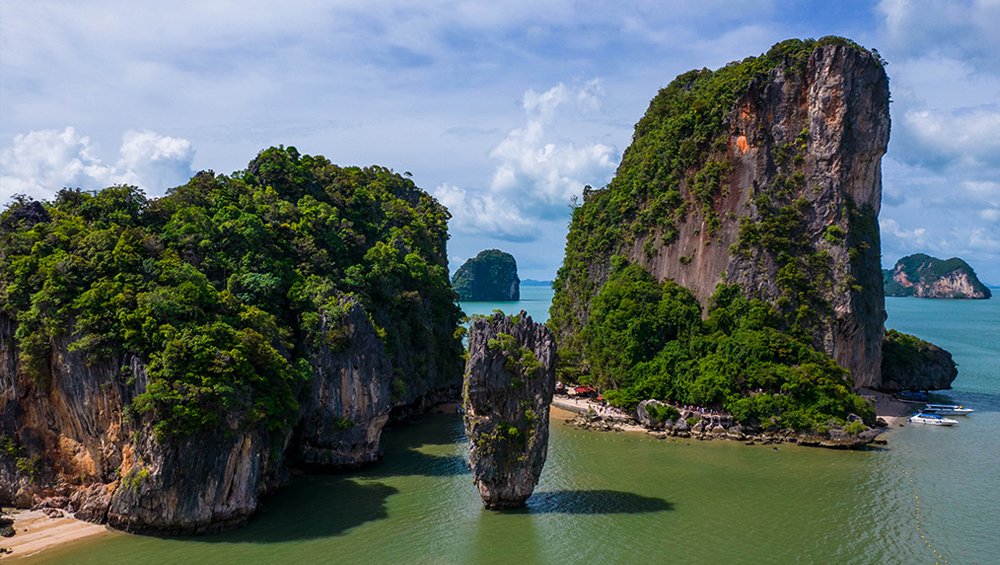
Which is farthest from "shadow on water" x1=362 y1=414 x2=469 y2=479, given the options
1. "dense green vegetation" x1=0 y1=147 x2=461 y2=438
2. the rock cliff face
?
the rock cliff face

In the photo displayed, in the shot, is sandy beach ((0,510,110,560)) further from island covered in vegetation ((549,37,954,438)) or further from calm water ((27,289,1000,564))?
island covered in vegetation ((549,37,954,438))

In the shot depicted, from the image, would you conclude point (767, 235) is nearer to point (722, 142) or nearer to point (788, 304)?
point (788, 304)

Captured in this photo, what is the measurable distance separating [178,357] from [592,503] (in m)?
18.2

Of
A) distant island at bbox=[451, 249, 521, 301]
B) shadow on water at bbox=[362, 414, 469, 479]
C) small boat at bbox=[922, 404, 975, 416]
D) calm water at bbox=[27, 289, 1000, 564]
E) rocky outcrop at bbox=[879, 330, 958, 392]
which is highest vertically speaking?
distant island at bbox=[451, 249, 521, 301]

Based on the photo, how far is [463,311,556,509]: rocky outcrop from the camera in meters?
28.7

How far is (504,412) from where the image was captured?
28938 mm

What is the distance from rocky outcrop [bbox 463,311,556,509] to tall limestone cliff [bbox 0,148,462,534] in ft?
28.1

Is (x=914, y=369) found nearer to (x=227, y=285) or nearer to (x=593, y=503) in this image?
(x=593, y=503)

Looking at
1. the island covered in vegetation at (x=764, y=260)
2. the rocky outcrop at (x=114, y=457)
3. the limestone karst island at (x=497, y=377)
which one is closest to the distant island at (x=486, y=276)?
the limestone karst island at (x=497, y=377)

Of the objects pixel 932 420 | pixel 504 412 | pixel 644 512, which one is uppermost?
pixel 504 412

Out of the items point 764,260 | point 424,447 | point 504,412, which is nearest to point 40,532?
point 504,412

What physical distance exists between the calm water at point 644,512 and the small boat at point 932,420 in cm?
306

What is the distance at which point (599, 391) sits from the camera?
53.9 metres

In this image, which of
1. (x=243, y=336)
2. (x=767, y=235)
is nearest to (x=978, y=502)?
(x=767, y=235)
